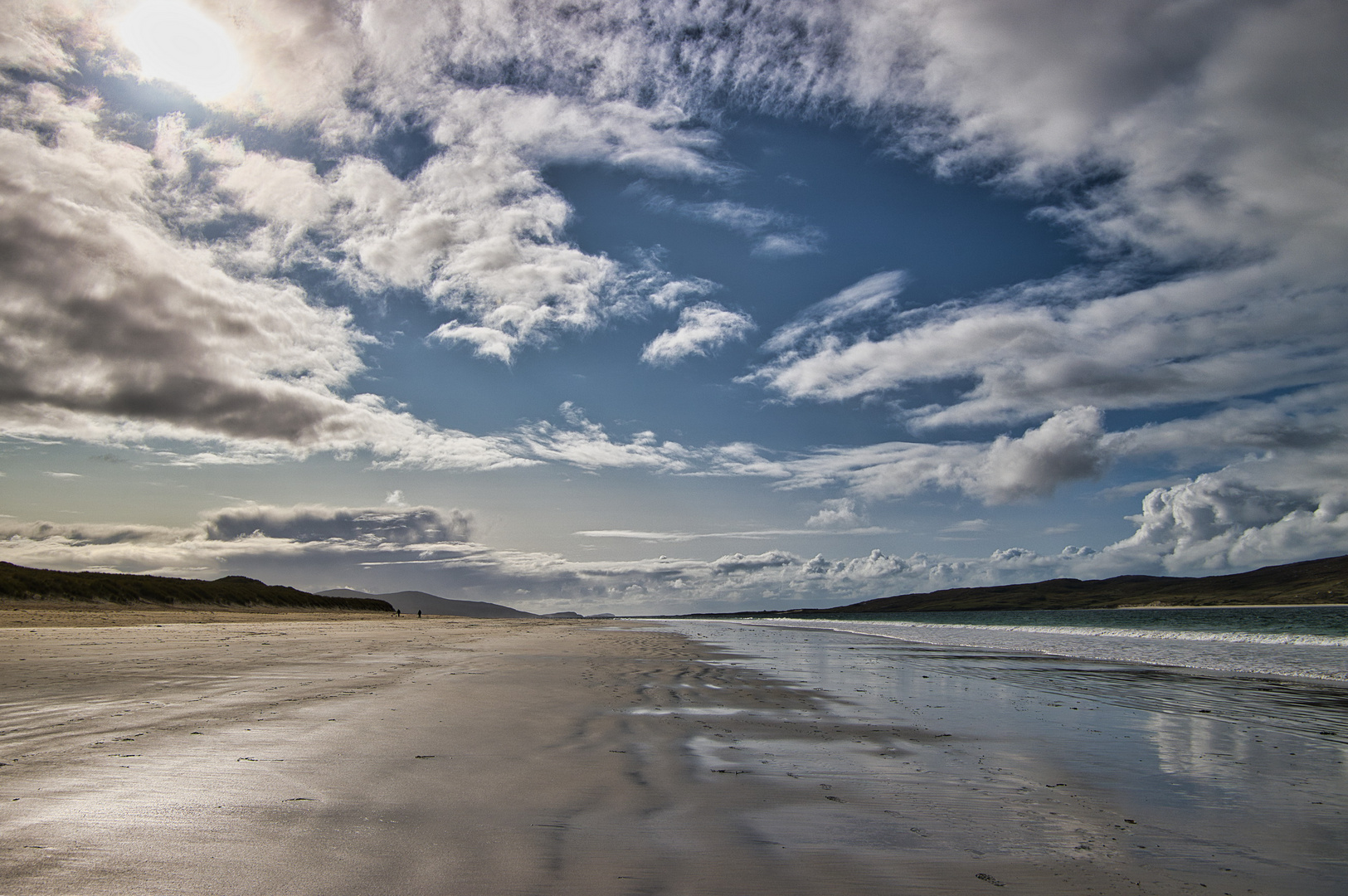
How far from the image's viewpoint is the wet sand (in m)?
4.53

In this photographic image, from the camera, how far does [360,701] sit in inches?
450

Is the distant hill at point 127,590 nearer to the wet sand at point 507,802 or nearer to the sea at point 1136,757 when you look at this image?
the wet sand at point 507,802

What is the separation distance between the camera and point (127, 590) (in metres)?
63.8

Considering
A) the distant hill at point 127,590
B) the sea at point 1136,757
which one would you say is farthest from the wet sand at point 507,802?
the distant hill at point 127,590

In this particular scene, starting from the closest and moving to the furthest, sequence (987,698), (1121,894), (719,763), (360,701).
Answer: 1. (1121,894)
2. (719,763)
3. (360,701)
4. (987,698)

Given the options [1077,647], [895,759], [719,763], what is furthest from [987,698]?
[1077,647]

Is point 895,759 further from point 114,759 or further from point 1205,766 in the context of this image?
point 114,759

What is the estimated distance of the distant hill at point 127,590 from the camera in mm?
55156

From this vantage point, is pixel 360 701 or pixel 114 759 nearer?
pixel 114 759

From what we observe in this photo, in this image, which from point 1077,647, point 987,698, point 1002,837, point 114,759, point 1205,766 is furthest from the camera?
point 1077,647

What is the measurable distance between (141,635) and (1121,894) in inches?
1315

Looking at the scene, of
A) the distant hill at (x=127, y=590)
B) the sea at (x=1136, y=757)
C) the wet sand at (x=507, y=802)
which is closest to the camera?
the wet sand at (x=507, y=802)

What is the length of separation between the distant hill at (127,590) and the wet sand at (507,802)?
58254 mm

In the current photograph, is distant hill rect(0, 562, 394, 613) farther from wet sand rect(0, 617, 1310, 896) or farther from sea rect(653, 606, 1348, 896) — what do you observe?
sea rect(653, 606, 1348, 896)
